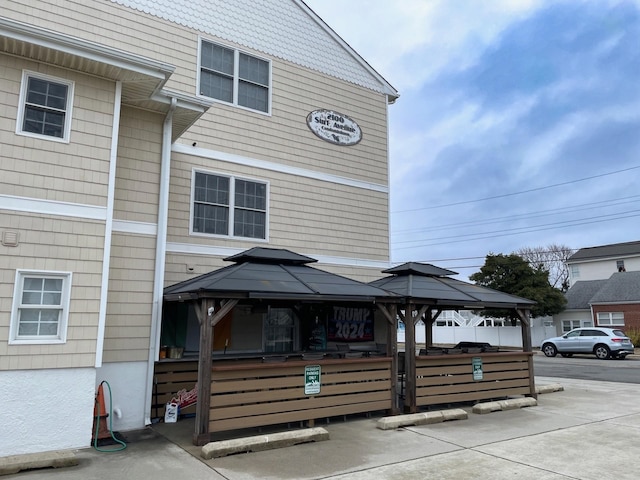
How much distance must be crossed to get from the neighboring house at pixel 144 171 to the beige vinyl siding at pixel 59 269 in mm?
18

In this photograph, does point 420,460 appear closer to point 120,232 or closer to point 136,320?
point 136,320

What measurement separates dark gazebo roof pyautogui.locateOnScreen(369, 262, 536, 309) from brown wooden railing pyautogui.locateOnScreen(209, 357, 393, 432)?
1.55 meters

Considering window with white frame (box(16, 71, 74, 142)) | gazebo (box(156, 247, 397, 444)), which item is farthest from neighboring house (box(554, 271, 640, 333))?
window with white frame (box(16, 71, 74, 142))

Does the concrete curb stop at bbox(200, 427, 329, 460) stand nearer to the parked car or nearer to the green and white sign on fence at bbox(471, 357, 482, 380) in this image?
the green and white sign on fence at bbox(471, 357, 482, 380)

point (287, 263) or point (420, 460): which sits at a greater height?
point (287, 263)

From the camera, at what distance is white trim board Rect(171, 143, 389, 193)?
959 centimetres

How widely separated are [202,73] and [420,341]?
29.6 m

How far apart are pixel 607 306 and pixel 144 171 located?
30.3 meters

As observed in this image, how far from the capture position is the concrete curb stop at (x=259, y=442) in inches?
226

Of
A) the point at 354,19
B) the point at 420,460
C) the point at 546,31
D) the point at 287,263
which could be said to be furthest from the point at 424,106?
the point at 420,460

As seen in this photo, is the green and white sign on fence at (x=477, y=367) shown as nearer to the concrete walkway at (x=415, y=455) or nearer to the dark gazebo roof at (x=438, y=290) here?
the dark gazebo roof at (x=438, y=290)

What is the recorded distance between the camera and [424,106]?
117 ft

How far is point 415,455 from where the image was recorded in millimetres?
5844

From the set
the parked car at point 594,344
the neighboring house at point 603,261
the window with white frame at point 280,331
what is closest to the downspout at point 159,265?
the window with white frame at point 280,331
